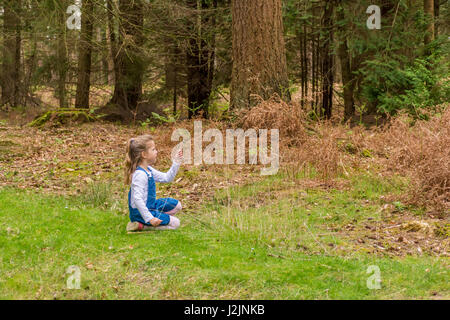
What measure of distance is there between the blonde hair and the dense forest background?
4.57 meters

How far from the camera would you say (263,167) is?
8.55 meters

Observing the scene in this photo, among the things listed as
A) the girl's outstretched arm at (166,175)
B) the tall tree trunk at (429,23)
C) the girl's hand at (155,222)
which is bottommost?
the girl's hand at (155,222)

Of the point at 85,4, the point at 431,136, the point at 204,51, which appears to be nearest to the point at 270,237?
the point at 431,136

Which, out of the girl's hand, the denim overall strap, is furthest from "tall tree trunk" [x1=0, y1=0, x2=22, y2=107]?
the girl's hand

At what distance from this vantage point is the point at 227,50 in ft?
48.3

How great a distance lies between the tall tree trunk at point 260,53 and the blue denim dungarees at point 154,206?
466 centimetres

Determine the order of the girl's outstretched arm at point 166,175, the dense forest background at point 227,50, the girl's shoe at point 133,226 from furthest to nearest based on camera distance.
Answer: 1. the dense forest background at point 227,50
2. the girl's outstretched arm at point 166,175
3. the girl's shoe at point 133,226

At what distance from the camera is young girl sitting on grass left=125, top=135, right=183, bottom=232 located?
547 centimetres

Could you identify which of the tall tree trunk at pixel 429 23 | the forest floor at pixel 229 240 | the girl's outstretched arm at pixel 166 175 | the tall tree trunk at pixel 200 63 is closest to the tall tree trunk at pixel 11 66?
the tall tree trunk at pixel 200 63

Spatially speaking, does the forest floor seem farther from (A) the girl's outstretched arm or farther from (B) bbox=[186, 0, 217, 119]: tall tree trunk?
(B) bbox=[186, 0, 217, 119]: tall tree trunk

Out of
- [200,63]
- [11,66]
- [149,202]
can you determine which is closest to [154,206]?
[149,202]

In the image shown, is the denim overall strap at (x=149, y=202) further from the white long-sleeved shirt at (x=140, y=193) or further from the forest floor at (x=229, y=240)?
the forest floor at (x=229, y=240)

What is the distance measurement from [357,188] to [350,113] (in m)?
9.78

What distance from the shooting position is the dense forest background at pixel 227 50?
10219 millimetres
